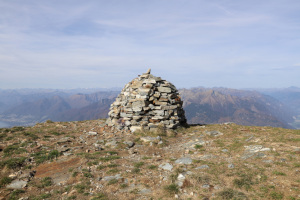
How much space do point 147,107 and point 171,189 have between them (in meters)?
13.8

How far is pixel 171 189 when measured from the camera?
30.1 feet

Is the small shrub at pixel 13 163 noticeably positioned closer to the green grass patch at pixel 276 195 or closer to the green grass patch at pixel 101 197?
the green grass patch at pixel 101 197

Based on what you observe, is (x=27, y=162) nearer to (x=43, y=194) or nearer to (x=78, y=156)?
(x=78, y=156)

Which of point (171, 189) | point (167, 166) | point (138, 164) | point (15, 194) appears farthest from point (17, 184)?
point (167, 166)

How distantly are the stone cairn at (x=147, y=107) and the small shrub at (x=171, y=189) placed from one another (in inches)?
461

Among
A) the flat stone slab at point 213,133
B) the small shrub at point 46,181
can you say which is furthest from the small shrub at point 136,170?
the flat stone slab at point 213,133

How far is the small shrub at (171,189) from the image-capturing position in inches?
354

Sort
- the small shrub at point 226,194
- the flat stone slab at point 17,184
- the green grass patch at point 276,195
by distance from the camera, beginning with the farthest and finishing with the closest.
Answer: the flat stone slab at point 17,184 → the small shrub at point 226,194 → the green grass patch at point 276,195

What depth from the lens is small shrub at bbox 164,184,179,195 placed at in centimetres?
899

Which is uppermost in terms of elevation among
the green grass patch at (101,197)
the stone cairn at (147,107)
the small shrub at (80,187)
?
the stone cairn at (147,107)

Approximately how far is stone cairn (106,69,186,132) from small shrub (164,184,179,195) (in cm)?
1171

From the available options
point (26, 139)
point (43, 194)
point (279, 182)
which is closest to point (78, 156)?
point (43, 194)

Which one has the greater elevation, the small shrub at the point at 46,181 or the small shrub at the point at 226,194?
the small shrub at the point at 226,194

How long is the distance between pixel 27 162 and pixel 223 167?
583 inches
